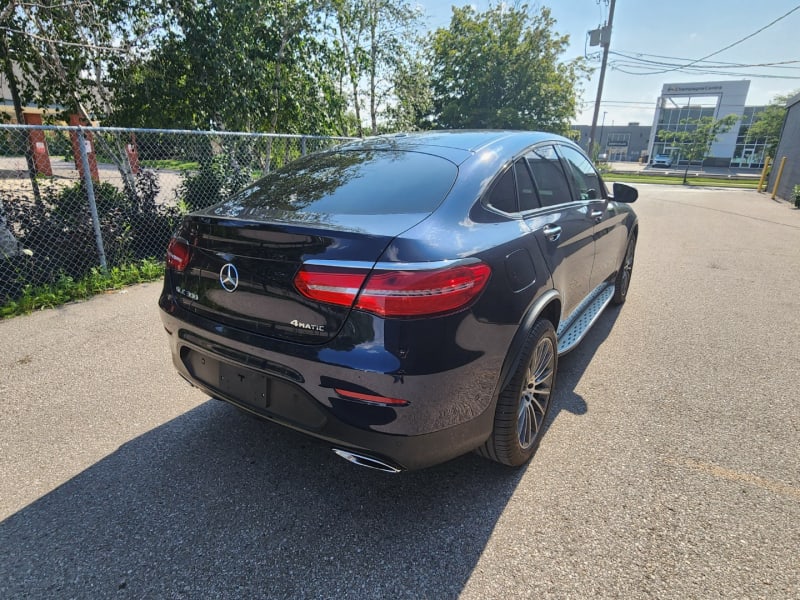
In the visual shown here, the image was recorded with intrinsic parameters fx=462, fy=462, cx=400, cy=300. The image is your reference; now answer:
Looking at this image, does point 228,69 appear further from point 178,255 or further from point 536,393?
point 536,393

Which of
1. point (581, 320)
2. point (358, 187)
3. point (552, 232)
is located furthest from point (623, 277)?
point (358, 187)

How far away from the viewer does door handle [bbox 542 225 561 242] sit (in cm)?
251

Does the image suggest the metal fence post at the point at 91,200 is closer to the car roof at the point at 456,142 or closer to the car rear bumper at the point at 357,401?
the car roof at the point at 456,142

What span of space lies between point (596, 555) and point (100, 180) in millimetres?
7259

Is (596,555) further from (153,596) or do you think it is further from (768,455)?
(153,596)

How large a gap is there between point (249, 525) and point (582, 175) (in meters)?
3.33

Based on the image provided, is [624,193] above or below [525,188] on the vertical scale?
below

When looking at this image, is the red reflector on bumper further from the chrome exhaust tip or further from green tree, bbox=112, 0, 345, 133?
green tree, bbox=112, 0, 345, 133

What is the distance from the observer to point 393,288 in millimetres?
1659

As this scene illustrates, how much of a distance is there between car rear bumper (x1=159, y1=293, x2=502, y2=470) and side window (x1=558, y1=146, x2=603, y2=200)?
2.04m

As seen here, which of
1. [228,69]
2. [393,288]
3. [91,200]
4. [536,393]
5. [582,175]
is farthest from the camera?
[228,69]

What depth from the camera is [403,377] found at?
168 centimetres

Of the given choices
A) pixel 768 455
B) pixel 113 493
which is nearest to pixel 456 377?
pixel 113 493

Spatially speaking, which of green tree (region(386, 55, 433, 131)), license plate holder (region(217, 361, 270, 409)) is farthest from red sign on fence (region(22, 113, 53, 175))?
green tree (region(386, 55, 433, 131))
